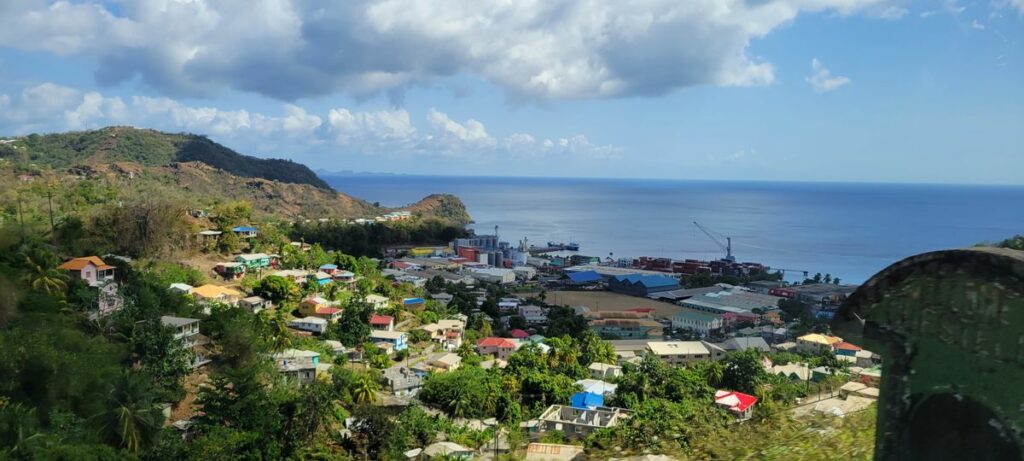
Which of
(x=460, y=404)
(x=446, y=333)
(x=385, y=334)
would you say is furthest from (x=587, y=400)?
(x=446, y=333)

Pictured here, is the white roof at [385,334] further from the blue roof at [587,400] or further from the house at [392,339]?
the blue roof at [587,400]

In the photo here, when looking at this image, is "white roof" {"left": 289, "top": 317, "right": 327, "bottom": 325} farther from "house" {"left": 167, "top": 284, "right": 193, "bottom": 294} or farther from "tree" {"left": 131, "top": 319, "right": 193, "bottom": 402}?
"tree" {"left": 131, "top": 319, "right": 193, "bottom": 402}

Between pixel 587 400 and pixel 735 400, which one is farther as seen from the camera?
pixel 587 400

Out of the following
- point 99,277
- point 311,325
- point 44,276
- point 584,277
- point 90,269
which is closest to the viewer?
point 44,276

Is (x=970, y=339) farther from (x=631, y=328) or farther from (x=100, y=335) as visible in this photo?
(x=631, y=328)

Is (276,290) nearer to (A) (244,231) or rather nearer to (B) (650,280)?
(A) (244,231)

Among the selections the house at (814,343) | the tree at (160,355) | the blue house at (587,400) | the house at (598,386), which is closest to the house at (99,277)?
the tree at (160,355)
